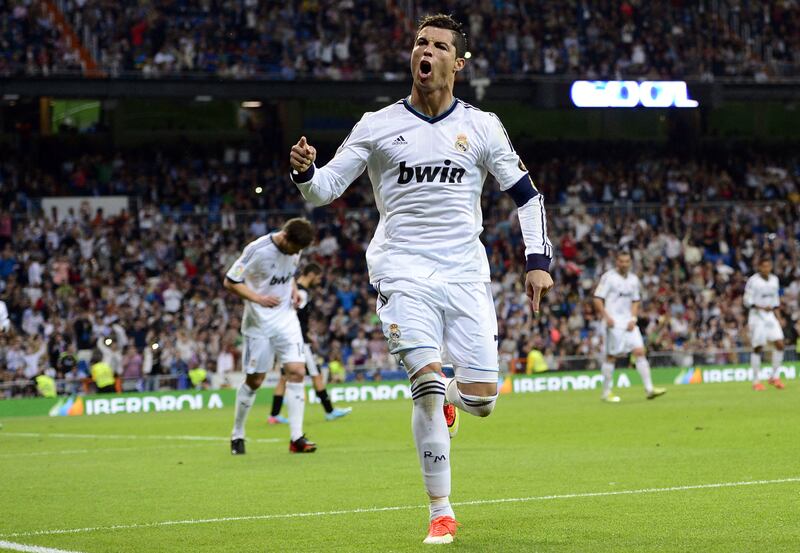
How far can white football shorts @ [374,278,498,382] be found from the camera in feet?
23.3

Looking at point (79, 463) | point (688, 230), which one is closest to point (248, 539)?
point (79, 463)

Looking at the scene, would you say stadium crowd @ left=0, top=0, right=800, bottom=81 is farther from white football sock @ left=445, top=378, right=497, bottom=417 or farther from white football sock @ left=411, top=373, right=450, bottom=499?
white football sock @ left=411, top=373, right=450, bottom=499

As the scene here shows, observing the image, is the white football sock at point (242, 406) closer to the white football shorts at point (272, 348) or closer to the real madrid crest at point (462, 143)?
the white football shorts at point (272, 348)

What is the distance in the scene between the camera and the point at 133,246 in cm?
3316

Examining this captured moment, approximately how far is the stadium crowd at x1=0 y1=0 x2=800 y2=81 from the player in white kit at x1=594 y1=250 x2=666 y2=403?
15.6m

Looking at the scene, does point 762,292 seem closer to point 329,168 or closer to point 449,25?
point 449,25

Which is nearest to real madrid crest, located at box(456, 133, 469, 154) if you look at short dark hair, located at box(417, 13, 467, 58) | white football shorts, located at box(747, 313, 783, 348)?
short dark hair, located at box(417, 13, 467, 58)

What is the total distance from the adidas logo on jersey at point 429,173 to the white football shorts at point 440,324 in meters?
→ 0.58

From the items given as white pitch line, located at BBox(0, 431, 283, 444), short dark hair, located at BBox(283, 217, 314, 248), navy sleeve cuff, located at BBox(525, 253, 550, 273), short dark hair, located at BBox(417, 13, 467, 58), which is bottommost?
white pitch line, located at BBox(0, 431, 283, 444)

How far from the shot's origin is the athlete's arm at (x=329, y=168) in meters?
6.92

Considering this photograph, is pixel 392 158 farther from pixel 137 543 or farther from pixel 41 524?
pixel 41 524

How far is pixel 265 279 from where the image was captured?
1437cm

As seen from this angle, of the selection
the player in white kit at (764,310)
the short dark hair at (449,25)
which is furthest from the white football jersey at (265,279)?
the player in white kit at (764,310)

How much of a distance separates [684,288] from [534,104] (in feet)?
22.1
